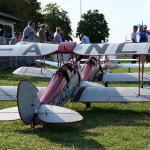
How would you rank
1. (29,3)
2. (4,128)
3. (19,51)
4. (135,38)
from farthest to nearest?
(29,3) < (135,38) < (19,51) < (4,128)

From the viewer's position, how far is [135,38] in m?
21.5

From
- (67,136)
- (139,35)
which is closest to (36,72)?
(67,136)

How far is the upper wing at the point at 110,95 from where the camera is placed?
363 inches

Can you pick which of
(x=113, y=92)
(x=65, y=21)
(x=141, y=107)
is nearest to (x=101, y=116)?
(x=113, y=92)

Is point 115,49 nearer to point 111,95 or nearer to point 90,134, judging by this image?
point 111,95

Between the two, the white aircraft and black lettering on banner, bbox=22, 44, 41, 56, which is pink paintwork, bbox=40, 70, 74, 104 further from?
black lettering on banner, bbox=22, 44, 41, 56

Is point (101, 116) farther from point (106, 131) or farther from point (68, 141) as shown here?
point (68, 141)

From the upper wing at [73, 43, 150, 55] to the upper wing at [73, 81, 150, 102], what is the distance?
1.02 meters

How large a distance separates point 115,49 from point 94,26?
200 ft

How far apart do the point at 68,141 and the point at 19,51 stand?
2.93 meters

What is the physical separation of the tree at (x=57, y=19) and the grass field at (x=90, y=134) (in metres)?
64.5

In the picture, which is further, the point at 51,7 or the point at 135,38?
the point at 51,7

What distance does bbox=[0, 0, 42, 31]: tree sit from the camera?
55388 millimetres

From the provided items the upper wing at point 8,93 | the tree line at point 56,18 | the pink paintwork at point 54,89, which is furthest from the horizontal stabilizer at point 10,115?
the tree line at point 56,18
